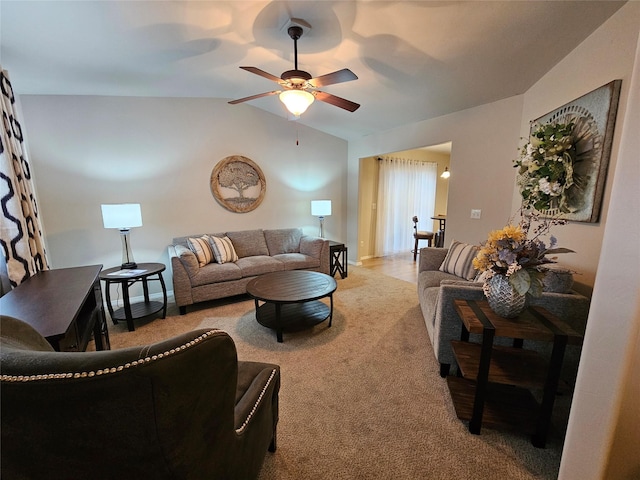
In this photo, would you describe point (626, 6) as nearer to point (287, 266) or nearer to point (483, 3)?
point (483, 3)

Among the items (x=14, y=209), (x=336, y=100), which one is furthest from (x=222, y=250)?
(x=336, y=100)

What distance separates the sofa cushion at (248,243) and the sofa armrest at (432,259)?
2.28 metres

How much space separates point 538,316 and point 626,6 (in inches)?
76.4

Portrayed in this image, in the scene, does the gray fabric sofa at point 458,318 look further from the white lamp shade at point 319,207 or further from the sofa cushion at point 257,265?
the white lamp shade at point 319,207

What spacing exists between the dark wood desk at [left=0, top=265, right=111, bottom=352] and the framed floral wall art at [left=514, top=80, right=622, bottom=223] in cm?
313

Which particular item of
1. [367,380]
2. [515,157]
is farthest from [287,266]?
[515,157]

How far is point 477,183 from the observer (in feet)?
11.0

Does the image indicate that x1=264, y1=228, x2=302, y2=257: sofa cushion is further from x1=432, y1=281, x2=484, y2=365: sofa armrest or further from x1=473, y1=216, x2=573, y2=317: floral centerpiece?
x1=473, y1=216, x2=573, y2=317: floral centerpiece

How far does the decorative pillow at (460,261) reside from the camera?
276 cm

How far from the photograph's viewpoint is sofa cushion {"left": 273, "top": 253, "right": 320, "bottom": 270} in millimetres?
3824

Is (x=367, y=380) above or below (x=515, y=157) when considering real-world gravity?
below

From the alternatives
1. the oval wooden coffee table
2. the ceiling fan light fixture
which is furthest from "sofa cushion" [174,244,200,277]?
the ceiling fan light fixture

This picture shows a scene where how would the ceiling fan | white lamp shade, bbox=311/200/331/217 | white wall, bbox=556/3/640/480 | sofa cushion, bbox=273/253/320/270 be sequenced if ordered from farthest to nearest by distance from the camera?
white lamp shade, bbox=311/200/331/217, sofa cushion, bbox=273/253/320/270, the ceiling fan, white wall, bbox=556/3/640/480

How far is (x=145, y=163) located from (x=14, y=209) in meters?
1.57
